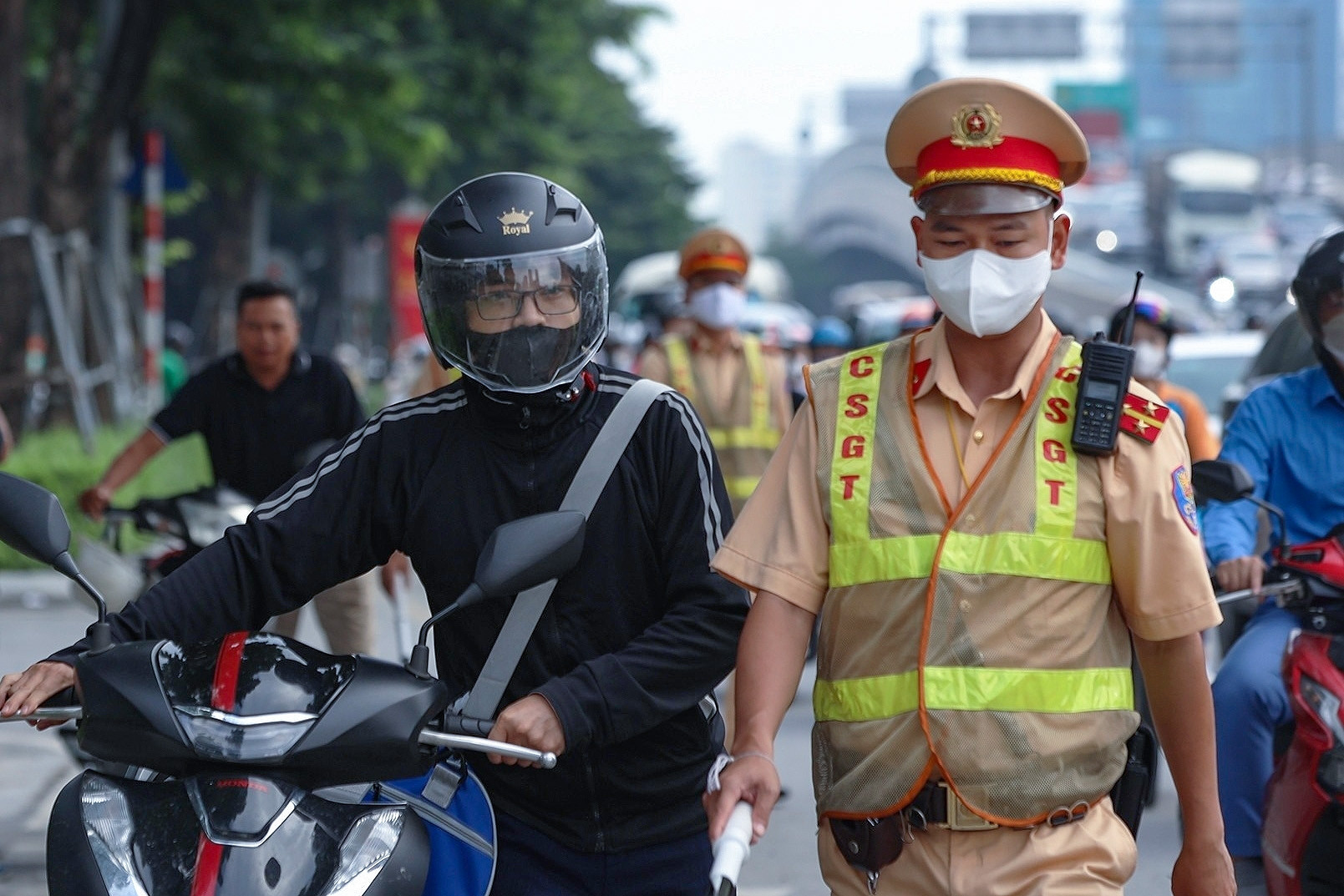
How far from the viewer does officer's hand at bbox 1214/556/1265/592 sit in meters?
4.33

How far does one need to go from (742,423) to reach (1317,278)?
13.0ft

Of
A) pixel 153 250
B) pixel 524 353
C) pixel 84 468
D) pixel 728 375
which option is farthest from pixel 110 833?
pixel 153 250

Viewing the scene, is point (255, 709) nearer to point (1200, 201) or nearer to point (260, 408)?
point (260, 408)

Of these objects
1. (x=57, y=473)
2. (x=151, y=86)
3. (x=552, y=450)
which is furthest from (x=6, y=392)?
(x=552, y=450)

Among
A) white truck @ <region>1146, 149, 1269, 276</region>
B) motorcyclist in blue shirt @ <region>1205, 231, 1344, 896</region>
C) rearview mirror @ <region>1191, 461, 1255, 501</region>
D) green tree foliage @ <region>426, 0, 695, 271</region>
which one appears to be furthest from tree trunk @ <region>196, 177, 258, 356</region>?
white truck @ <region>1146, 149, 1269, 276</region>

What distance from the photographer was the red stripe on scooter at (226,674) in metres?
2.62

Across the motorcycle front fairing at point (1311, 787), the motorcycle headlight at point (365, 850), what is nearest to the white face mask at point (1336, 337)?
the motorcycle front fairing at point (1311, 787)

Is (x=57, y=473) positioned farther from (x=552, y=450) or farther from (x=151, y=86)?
(x=552, y=450)

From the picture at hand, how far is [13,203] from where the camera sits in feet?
50.8

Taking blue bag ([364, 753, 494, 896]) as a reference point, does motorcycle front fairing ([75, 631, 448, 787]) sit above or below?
above

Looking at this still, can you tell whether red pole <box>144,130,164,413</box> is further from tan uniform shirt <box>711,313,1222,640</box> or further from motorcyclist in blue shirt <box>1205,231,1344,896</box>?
tan uniform shirt <box>711,313,1222,640</box>

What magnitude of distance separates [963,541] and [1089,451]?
9.0 inches

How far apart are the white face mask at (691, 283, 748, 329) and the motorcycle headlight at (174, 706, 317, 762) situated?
5.83 meters

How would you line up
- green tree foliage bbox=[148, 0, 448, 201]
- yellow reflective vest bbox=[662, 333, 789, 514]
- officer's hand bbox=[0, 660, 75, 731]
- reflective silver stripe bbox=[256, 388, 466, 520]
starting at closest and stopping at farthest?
officer's hand bbox=[0, 660, 75, 731] < reflective silver stripe bbox=[256, 388, 466, 520] < yellow reflective vest bbox=[662, 333, 789, 514] < green tree foliage bbox=[148, 0, 448, 201]
